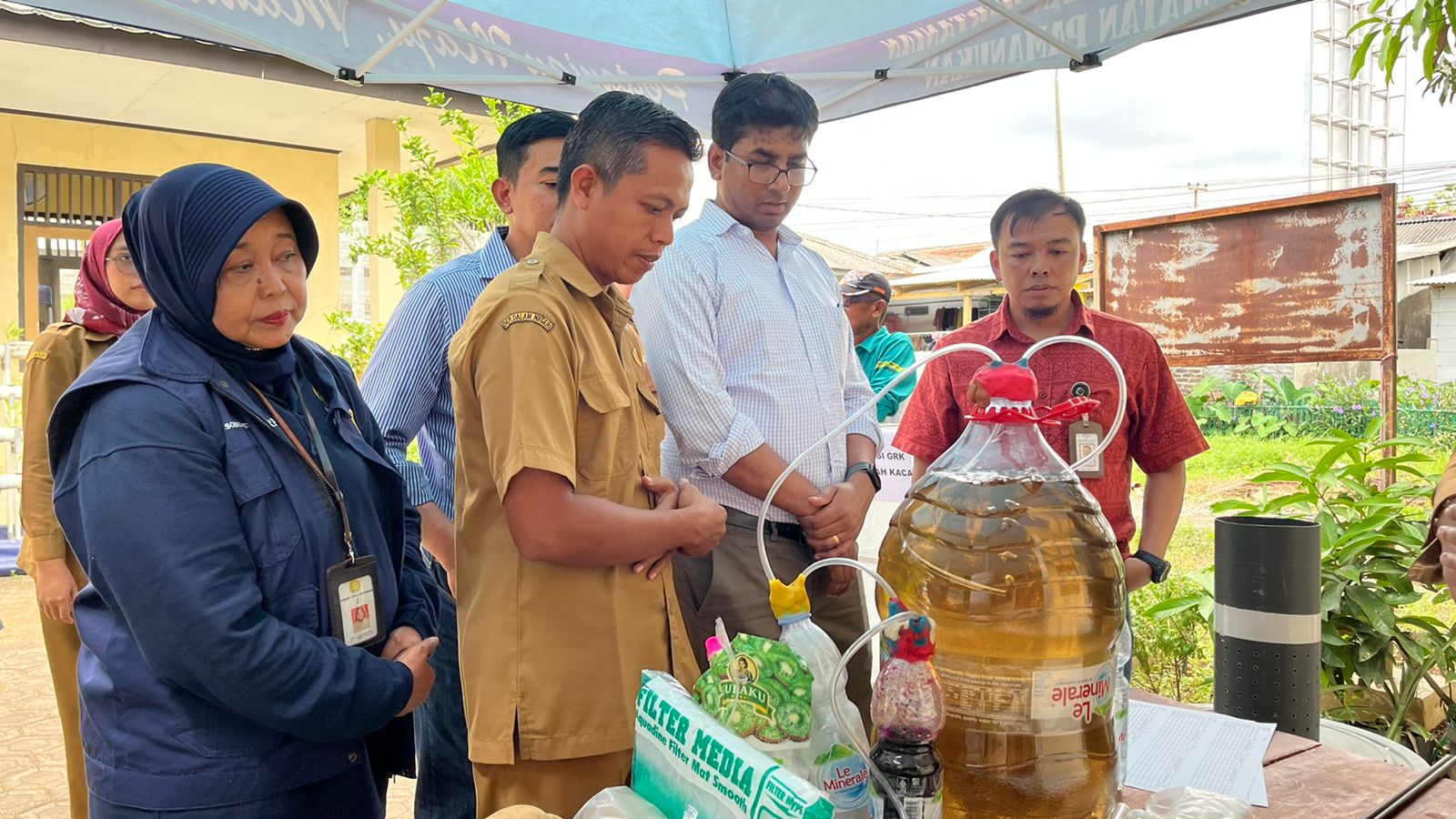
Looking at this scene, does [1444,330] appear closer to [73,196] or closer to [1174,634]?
[1174,634]

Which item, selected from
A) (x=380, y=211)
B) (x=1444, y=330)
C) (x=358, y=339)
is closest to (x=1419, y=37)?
(x=358, y=339)

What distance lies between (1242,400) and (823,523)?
46.0 feet

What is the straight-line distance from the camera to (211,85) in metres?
6.70

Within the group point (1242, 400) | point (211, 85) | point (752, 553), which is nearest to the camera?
point (752, 553)

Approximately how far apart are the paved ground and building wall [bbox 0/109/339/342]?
320cm

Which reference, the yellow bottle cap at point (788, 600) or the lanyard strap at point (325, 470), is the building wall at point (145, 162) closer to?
the lanyard strap at point (325, 470)

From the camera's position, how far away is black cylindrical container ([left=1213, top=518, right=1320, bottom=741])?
1482mm

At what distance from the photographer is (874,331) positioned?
4.33 m

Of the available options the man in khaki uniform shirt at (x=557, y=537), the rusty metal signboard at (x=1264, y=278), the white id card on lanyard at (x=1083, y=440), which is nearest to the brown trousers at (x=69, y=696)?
the man in khaki uniform shirt at (x=557, y=537)

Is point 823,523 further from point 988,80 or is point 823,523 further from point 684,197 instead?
point 988,80

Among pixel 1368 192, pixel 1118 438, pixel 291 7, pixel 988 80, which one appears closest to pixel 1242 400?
pixel 1368 192

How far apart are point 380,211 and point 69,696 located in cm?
629

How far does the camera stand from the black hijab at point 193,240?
4.46 feet

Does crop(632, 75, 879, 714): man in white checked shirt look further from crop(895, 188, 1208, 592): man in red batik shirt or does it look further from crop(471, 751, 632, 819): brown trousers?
crop(471, 751, 632, 819): brown trousers
